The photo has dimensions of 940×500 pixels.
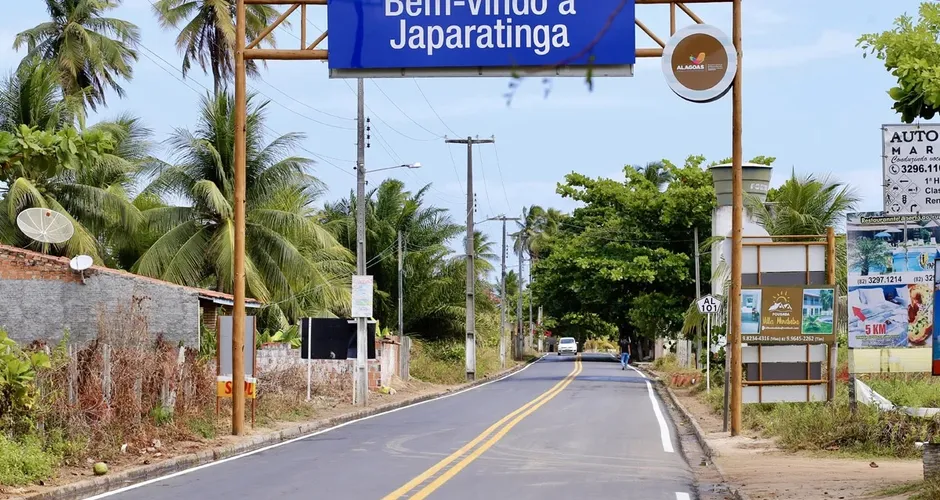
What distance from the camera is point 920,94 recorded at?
32.3 feet

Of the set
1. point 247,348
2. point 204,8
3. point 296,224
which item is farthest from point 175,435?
point 204,8

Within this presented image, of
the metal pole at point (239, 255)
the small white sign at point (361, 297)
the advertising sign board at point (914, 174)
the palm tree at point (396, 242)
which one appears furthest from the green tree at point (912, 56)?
the palm tree at point (396, 242)

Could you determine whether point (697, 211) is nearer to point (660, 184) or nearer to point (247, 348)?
point (660, 184)

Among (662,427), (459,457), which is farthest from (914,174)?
(662,427)

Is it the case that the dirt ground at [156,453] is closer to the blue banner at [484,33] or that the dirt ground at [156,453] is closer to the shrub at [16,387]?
the shrub at [16,387]

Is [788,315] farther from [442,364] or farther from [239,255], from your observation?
[442,364]

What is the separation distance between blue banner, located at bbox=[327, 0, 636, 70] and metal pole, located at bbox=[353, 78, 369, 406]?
531 inches

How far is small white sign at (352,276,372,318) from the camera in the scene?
30.1 metres

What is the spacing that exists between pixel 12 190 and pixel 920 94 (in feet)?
83.4

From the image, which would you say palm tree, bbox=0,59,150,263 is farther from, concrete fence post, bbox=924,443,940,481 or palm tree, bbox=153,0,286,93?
concrete fence post, bbox=924,443,940,481

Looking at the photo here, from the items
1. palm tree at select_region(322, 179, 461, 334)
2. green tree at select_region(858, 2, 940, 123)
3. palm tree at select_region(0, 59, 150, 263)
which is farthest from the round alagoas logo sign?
palm tree at select_region(322, 179, 461, 334)

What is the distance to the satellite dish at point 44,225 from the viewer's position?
2073 centimetres

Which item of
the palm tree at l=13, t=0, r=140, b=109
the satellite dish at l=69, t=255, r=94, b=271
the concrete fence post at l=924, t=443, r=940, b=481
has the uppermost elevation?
the palm tree at l=13, t=0, r=140, b=109

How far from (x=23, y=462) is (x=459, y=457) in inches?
230
